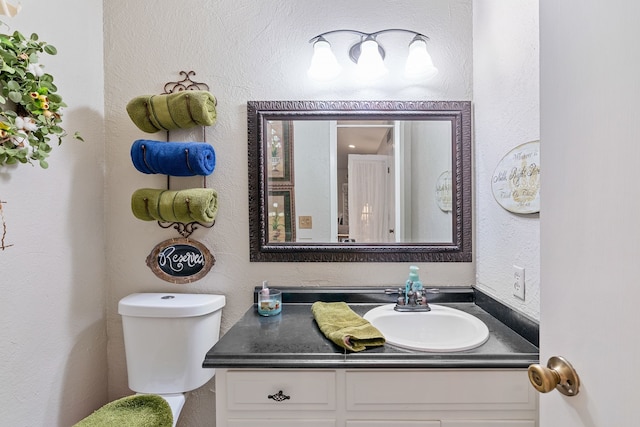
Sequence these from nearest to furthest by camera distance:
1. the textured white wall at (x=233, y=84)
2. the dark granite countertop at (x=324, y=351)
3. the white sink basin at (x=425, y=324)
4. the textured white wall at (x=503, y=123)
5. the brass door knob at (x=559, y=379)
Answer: the brass door knob at (x=559, y=379) → the dark granite countertop at (x=324, y=351) → the textured white wall at (x=503, y=123) → the white sink basin at (x=425, y=324) → the textured white wall at (x=233, y=84)

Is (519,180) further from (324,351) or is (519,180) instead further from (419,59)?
(324,351)

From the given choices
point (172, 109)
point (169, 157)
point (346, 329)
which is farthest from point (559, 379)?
point (172, 109)

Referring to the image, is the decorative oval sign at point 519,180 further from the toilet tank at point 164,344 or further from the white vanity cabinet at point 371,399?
the toilet tank at point 164,344

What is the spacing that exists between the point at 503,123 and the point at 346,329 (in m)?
0.96

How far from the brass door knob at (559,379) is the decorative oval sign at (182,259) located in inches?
48.9

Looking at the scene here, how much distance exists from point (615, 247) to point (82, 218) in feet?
5.45

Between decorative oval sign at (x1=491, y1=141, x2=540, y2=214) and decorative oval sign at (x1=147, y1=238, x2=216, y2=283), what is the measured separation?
4.12 ft

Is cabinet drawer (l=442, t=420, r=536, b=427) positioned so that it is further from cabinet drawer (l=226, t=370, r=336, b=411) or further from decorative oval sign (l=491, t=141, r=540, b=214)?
decorative oval sign (l=491, t=141, r=540, b=214)

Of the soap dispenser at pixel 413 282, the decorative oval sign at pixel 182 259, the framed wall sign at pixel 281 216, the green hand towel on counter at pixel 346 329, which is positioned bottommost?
the green hand towel on counter at pixel 346 329

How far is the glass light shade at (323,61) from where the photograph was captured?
51.4 inches

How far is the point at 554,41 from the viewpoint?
0.55 m

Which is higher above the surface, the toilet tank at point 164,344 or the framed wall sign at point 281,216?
the framed wall sign at point 281,216

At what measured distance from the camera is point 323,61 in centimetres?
131

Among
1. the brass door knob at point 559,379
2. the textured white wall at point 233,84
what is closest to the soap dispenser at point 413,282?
the textured white wall at point 233,84
